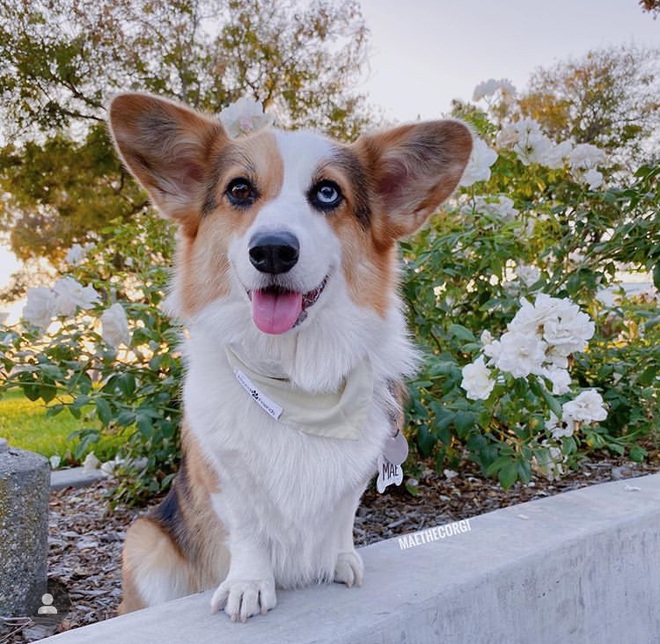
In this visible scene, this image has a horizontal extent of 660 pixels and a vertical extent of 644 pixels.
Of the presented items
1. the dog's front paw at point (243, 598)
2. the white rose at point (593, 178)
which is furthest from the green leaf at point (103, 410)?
the white rose at point (593, 178)

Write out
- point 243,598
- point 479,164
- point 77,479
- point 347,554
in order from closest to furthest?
point 243,598
point 347,554
point 479,164
point 77,479

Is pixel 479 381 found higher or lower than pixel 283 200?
lower

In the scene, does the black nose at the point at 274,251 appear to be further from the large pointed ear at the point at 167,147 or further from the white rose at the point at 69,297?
the white rose at the point at 69,297

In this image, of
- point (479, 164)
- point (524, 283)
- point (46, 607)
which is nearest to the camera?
point (46, 607)

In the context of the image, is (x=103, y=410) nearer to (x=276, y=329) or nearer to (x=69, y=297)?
(x=69, y=297)

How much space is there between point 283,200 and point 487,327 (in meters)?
1.84

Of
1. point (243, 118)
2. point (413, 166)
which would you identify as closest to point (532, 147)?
point (413, 166)

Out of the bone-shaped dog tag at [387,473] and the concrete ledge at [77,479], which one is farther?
the concrete ledge at [77,479]

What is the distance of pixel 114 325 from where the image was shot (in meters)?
2.43

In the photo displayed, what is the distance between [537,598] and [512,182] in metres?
2.08

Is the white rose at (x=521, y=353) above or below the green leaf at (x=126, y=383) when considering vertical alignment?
below

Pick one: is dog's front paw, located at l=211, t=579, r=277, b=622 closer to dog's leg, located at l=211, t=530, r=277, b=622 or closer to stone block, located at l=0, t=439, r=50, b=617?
dog's leg, located at l=211, t=530, r=277, b=622

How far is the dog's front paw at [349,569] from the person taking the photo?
69.6 inches

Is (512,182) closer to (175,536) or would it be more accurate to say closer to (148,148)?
(148,148)
